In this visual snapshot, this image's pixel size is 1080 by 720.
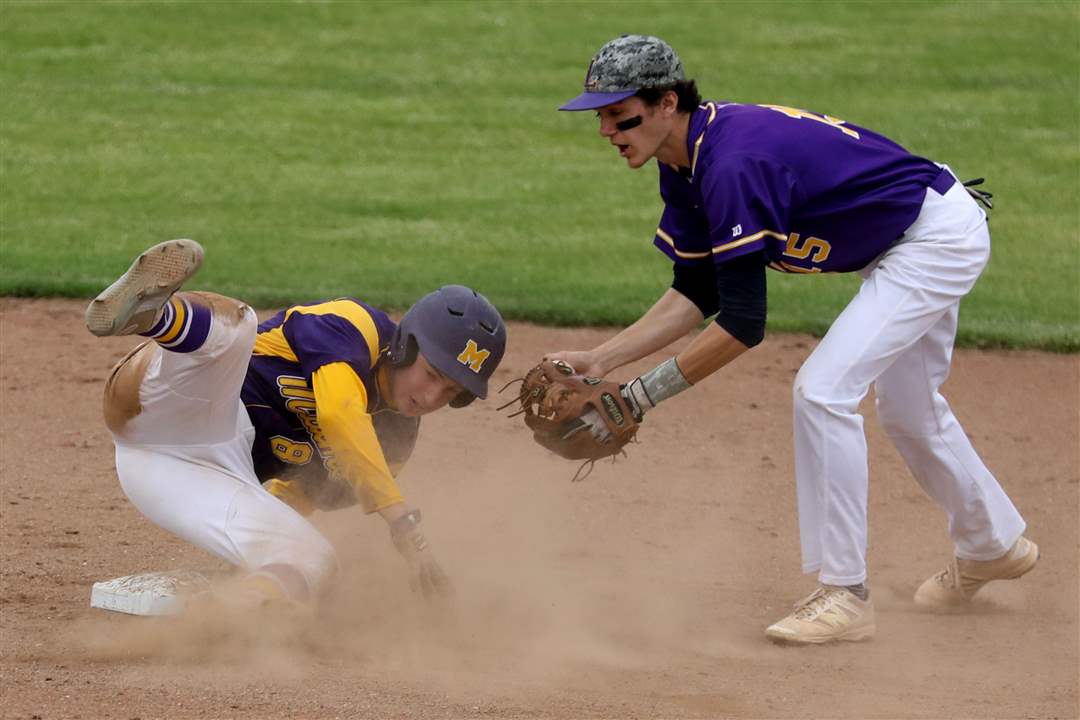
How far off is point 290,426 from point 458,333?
72cm

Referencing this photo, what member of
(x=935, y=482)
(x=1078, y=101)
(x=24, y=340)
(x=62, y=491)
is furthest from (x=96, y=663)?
(x=1078, y=101)

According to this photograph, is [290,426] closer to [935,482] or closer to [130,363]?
[130,363]

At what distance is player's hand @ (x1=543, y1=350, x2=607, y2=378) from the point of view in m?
5.15

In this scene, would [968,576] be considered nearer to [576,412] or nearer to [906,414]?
[906,414]

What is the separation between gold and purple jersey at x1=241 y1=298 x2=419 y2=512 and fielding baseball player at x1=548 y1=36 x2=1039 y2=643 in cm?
88

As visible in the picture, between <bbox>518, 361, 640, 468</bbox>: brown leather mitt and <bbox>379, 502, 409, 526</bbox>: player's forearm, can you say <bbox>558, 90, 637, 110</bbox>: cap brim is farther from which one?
<bbox>379, 502, 409, 526</bbox>: player's forearm

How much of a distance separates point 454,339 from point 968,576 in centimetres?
206

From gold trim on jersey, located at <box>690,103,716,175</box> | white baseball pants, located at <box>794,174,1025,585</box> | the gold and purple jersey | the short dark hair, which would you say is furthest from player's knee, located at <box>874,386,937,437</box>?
the gold and purple jersey

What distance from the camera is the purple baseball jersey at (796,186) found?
4441 millimetres

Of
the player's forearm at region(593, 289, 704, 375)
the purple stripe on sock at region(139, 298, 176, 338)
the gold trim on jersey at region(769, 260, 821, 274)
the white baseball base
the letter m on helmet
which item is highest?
the purple stripe on sock at region(139, 298, 176, 338)

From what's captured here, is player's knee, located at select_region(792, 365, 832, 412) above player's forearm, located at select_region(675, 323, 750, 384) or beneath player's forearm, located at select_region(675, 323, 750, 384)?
beneath

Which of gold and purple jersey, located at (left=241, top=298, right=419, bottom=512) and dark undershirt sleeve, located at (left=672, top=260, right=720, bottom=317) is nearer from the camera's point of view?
gold and purple jersey, located at (left=241, top=298, right=419, bottom=512)

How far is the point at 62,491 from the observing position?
6105 millimetres

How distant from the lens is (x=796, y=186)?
15.0 ft
